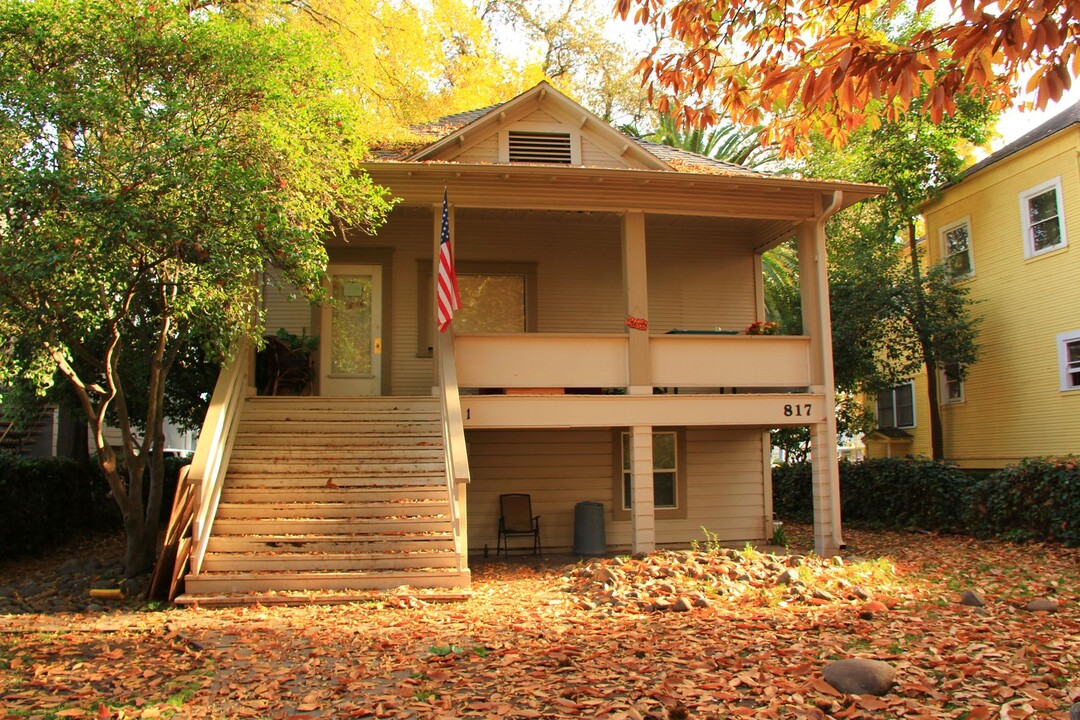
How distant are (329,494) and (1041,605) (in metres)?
7.53

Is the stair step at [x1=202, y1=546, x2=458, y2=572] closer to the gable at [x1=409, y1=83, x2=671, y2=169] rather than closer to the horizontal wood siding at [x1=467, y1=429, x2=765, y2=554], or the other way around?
the horizontal wood siding at [x1=467, y1=429, x2=765, y2=554]

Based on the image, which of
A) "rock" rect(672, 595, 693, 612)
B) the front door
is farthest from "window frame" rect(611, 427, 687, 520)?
"rock" rect(672, 595, 693, 612)

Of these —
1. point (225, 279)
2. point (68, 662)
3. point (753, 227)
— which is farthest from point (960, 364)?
point (68, 662)

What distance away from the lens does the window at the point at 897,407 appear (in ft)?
76.6

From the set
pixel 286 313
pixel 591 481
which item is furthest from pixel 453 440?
pixel 286 313

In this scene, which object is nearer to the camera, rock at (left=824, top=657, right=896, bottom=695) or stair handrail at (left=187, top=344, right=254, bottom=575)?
rock at (left=824, top=657, right=896, bottom=695)

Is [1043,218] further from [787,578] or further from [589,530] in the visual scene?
[787,578]

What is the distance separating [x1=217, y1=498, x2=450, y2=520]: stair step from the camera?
31.8 ft

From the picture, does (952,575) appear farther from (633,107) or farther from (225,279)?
(633,107)

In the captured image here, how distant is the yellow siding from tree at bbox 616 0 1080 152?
12945 mm

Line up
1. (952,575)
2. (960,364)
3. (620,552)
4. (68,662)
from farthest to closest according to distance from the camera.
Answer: (960,364), (620,552), (952,575), (68,662)

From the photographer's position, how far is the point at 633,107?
27953 mm

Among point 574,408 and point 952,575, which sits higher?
point 574,408

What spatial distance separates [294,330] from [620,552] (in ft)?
20.7
